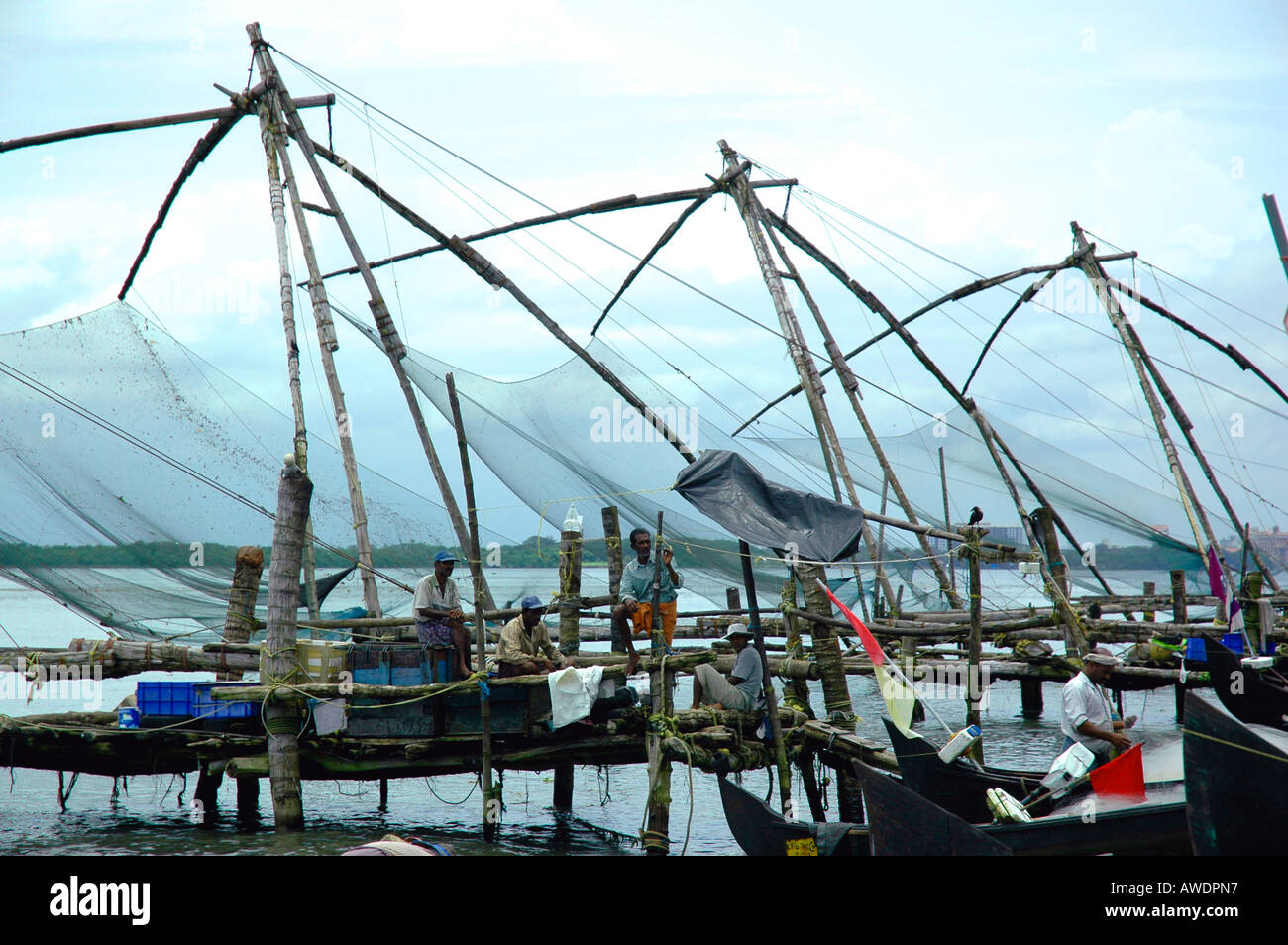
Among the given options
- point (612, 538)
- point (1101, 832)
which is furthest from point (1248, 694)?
point (612, 538)

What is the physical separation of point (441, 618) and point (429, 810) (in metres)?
4.41

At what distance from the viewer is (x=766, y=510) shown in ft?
29.8

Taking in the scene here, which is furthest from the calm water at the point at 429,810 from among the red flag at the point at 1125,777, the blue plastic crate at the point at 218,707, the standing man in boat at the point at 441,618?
the standing man in boat at the point at 441,618

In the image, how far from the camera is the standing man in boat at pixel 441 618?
975 cm

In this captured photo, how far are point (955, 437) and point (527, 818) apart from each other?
375 inches

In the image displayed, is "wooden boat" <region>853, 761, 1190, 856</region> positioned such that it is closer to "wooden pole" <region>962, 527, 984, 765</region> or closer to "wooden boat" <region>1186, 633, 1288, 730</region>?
"wooden pole" <region>962, 527, 984, 765</region>

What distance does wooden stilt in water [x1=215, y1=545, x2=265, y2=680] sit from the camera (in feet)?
38.5

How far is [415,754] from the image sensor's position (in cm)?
975

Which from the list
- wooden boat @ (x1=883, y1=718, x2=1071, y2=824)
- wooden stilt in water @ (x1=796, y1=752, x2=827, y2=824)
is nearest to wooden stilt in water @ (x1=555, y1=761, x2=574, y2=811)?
wooden stilt in water @ (x1=796, y1=752, x2=827, y2=824)

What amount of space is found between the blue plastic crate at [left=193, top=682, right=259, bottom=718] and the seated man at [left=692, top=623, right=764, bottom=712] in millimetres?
4335

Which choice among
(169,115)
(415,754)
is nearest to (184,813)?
(415,754)

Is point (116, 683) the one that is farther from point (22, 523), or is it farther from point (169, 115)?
point (169, 115)
